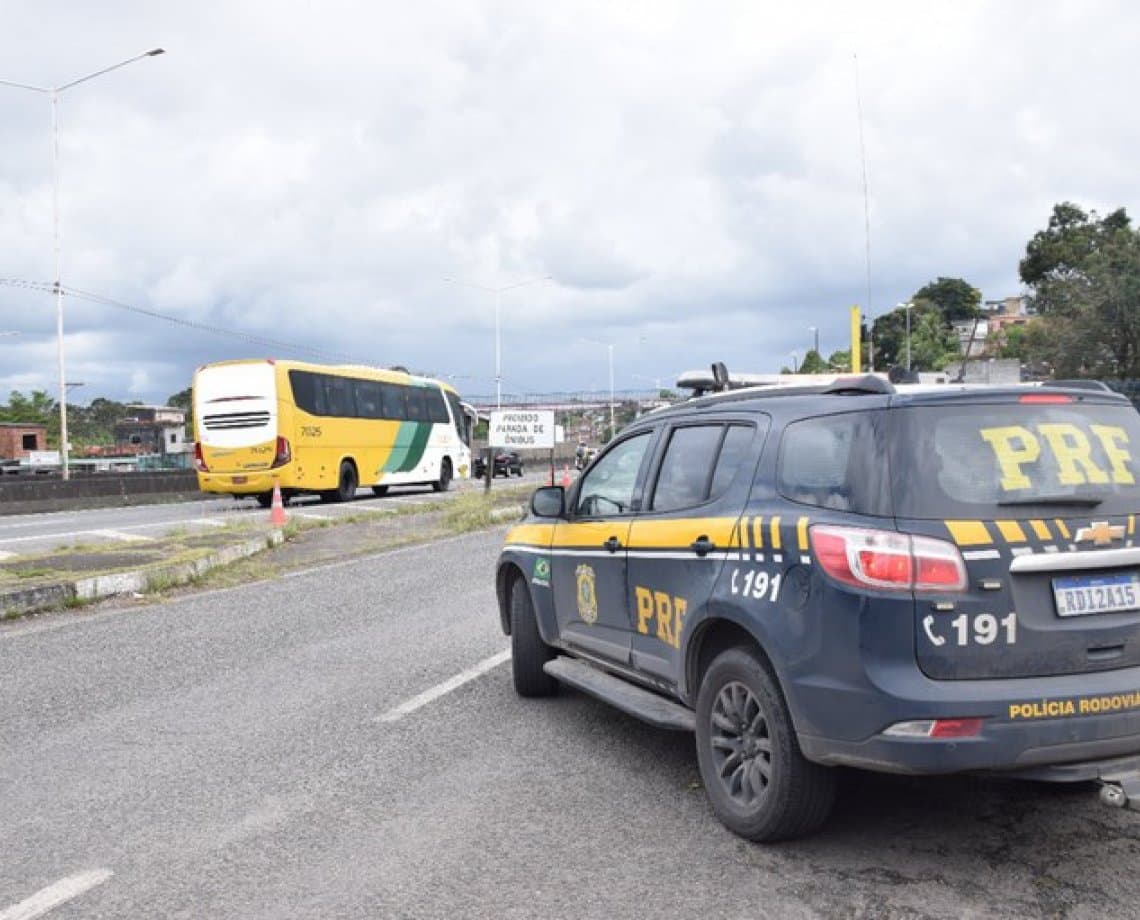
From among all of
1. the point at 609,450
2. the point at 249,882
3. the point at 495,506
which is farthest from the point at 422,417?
the point at 249,882

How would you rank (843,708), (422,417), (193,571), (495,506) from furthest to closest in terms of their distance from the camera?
(422,417) → (495,506) → (193,571) → (843,708)

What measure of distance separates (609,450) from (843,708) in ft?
8.26

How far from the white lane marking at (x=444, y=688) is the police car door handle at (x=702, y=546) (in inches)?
93.8

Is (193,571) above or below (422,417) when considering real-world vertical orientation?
below

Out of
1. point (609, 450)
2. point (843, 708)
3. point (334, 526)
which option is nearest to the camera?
point (843, 708)

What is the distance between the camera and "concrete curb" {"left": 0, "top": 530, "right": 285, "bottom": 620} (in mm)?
10453

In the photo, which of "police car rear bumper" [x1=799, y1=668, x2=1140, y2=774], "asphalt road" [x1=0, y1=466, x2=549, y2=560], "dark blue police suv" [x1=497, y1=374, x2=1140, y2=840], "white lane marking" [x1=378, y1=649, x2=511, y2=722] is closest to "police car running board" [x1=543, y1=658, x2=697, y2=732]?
"dark blue police suv" [x1=497, y1=374, x2=1140, y2=840]

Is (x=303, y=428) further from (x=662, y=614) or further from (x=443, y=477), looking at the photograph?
(x=662, y=614)

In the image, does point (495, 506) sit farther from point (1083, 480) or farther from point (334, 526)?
point (1083, 480)

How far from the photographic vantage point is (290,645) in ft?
28.1

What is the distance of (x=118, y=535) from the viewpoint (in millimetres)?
17016

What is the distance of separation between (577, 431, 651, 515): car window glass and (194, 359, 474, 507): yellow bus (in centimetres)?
1957

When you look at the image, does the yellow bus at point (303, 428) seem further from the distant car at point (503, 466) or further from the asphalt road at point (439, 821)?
the distant car at point (503, 466)

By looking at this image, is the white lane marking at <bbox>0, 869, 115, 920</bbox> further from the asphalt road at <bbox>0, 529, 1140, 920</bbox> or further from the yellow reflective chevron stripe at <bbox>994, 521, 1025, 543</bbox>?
the yellow reflective chevron stripe at <bbox>994, 521, 1025, 543</bbox>
